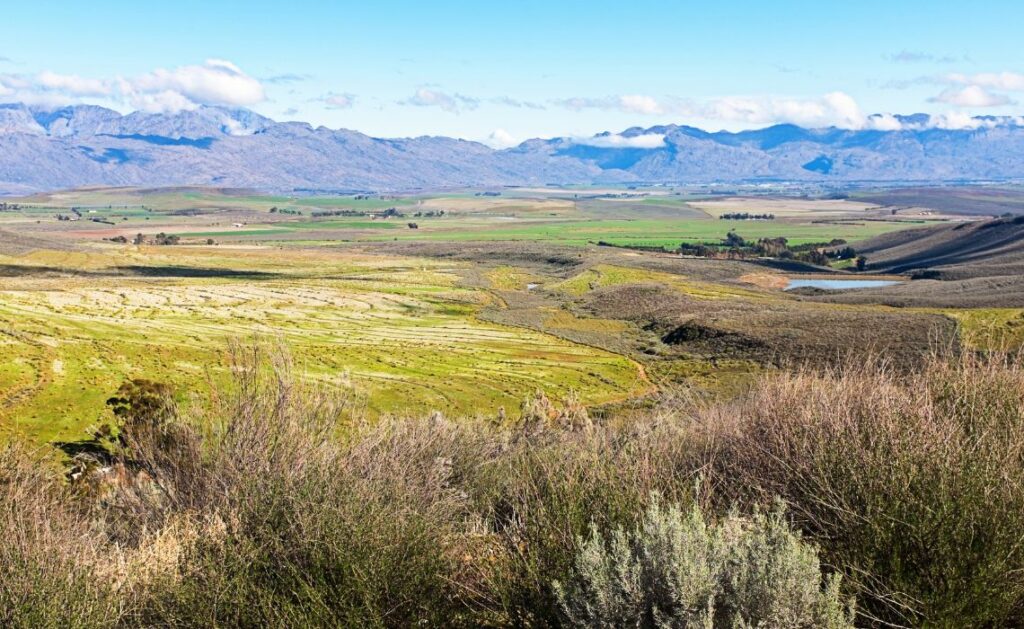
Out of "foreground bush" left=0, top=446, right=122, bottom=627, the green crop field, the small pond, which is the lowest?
the small pond

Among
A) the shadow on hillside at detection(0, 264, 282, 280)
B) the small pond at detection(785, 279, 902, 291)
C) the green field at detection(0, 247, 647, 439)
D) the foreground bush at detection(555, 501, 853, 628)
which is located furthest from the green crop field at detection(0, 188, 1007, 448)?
the foreground bush at detection(555, 501, 853, 628)

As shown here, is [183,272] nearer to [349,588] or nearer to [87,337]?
[87,337]

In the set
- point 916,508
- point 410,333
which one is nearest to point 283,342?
point 916,508

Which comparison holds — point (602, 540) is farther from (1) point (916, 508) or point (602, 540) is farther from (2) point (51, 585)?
(2) point (51, 585)

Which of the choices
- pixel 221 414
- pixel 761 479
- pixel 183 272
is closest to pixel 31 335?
pixel 221 414

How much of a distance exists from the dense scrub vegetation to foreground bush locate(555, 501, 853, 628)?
5 cm

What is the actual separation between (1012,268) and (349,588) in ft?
561

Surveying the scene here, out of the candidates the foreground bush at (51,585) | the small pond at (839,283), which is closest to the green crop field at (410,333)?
the small pond at (839,283)

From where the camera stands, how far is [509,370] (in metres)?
86.8

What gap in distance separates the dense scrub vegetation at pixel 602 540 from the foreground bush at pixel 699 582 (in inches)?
1.8

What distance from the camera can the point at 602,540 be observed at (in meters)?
15.5

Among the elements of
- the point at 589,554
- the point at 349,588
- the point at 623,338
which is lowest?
the point at 623,338

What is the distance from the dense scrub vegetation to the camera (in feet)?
45.6

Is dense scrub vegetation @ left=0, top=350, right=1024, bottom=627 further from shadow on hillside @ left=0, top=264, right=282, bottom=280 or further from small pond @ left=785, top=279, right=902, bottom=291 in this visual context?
small pond @ left=785, top=279, right=902, bottom=291
